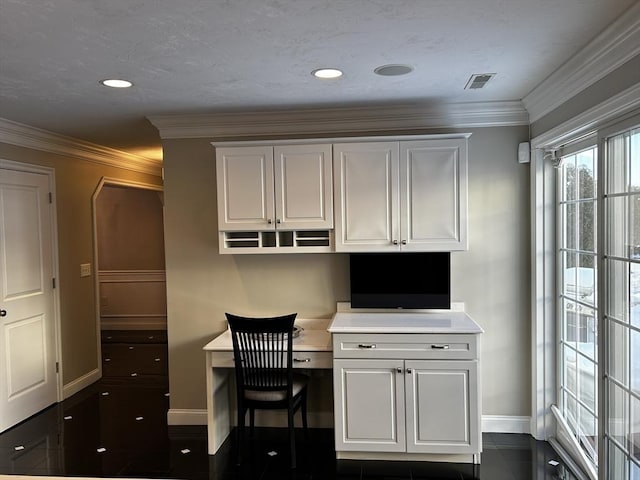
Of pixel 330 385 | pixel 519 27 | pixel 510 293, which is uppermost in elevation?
pixel 519 27

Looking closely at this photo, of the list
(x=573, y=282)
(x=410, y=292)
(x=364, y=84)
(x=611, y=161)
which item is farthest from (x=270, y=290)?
(x=611, y=161)

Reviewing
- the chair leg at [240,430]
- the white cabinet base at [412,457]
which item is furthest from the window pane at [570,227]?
the chair leg at [240,430]

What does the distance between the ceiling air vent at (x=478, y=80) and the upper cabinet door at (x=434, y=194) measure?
1.29 feet

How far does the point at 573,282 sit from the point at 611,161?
1.00 meters

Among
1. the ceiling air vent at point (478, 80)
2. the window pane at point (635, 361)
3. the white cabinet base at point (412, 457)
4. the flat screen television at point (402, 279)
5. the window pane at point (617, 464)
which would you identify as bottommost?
the white cabinet base at point (412, 457)

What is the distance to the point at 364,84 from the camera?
3135 mm

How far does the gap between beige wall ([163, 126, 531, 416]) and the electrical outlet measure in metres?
1.62

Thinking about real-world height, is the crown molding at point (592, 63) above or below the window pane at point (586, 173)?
above

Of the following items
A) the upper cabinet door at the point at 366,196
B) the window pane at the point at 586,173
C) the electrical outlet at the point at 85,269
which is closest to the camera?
the window pane at the point at 586,173

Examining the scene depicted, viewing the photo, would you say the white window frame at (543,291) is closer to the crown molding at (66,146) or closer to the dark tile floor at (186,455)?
the dark tile floor at (186,455)

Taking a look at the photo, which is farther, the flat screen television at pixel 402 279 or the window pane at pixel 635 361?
the flat screen television at pixel 402 279

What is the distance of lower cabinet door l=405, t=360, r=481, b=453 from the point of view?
10.7 feet

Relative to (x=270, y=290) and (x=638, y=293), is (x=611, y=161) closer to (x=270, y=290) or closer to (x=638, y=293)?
(x=638, y=293)

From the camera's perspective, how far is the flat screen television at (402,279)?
3795 mm
